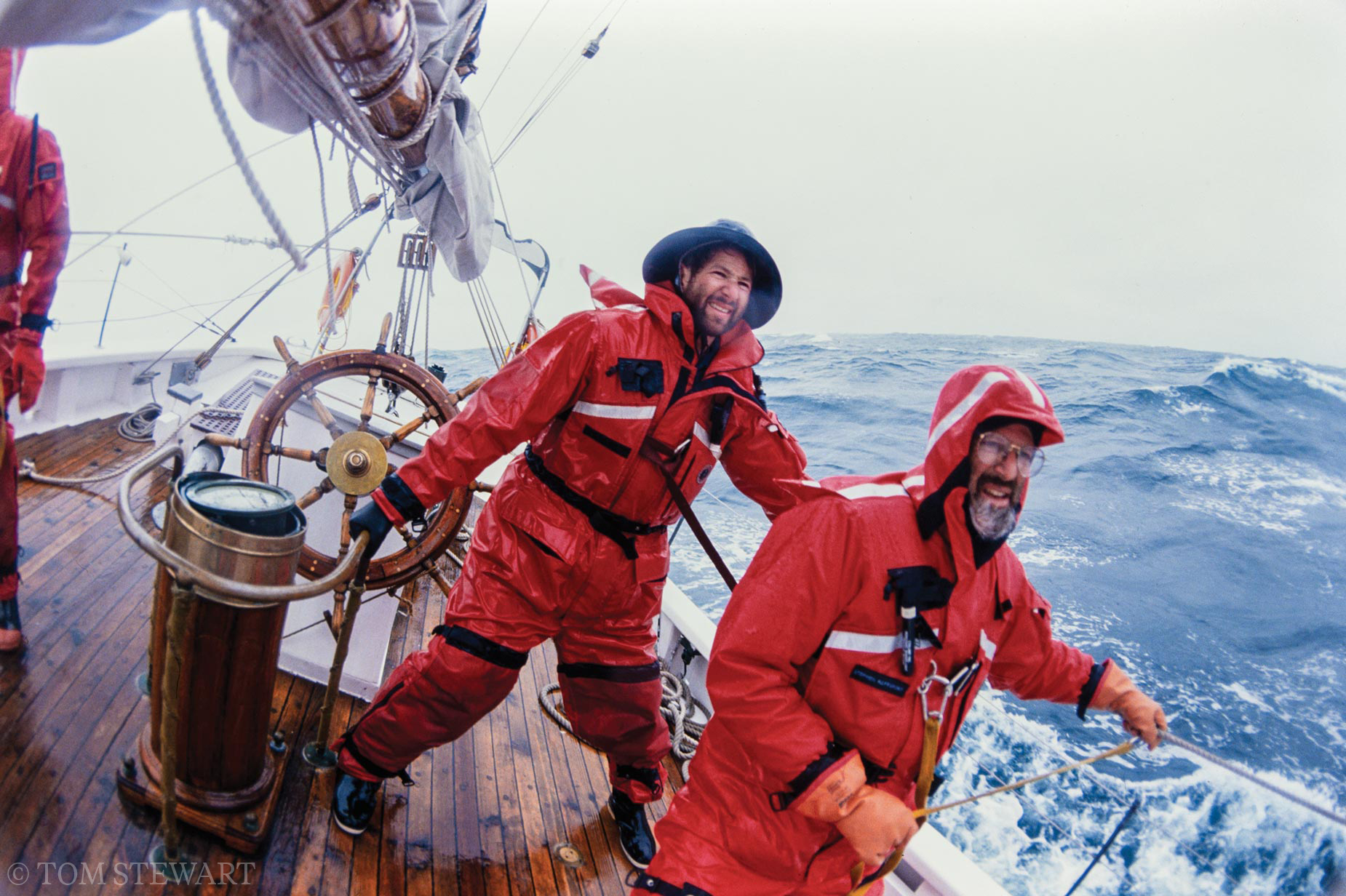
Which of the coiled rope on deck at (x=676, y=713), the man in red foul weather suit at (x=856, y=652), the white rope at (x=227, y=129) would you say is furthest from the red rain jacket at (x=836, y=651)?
the coiled rope on deck at (x=676, y=713)

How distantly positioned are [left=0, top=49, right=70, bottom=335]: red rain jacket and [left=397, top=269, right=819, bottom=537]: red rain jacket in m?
1.08

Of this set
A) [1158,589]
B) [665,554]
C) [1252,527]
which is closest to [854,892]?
[665,554]

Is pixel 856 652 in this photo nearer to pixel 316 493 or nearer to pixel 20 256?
pixel 316 493

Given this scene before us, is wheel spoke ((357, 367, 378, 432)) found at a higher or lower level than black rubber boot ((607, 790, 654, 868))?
higher

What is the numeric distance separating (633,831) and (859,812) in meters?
0.95

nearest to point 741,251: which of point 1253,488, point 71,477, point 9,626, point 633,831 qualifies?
point 633,831

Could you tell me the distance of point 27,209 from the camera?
170cm

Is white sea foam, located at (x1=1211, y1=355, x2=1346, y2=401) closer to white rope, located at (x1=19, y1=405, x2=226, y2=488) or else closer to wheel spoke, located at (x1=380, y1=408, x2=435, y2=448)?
wheel spoke, located at (x1=380, y1=408, x2=435, y2=448)

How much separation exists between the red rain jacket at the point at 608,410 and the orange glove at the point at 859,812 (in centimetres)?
66

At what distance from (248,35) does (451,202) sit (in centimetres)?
142

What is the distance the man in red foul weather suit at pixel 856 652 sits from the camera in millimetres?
1126

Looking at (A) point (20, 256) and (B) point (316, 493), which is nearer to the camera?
(A) point (20, 256)

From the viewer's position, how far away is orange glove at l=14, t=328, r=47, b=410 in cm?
172

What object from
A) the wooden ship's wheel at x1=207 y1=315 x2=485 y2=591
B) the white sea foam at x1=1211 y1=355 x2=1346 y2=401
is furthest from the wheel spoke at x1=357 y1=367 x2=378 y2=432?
the white sea foam at x1=1211 y1=355 x2=1346 y2=401
